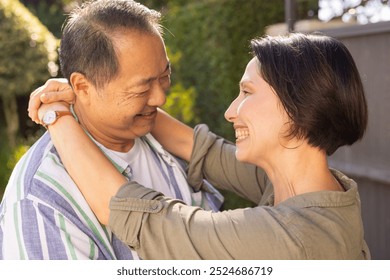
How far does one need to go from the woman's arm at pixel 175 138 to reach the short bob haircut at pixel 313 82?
2.34 ft

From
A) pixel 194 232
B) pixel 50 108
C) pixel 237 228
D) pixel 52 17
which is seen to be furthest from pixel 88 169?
pixel 52 17

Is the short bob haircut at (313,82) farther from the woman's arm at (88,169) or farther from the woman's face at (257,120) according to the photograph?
the woman's arm at (88,169)

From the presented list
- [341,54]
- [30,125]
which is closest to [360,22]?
[341,54]

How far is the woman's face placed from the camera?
79.0 inches

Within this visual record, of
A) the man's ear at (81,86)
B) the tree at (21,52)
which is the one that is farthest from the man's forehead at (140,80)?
the tree at (21,52)

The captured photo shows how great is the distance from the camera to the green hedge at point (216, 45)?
247 inches

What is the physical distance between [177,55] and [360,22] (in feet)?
9.48

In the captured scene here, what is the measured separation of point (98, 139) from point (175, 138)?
44 centimetres

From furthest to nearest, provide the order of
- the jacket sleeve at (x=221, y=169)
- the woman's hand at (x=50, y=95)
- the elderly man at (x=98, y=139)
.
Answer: the jacket sleeve at (x=221, y=169), the woman's hand at (x=50, y=95), the elderly man at (x=98, y=139)

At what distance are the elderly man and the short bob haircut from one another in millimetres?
456

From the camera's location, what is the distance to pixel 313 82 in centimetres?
193

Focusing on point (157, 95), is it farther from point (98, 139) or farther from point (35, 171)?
point (35, 171)
